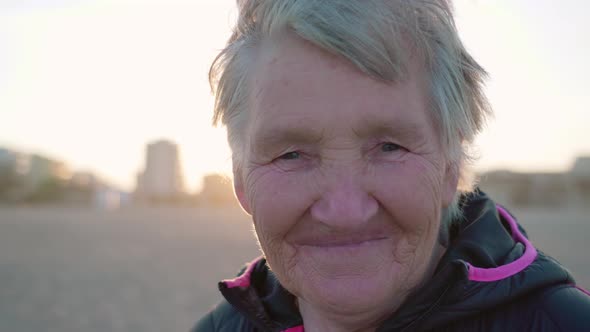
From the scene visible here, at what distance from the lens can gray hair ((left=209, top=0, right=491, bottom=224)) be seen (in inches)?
64.6

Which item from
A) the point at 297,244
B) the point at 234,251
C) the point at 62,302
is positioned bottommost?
the point at 234,251

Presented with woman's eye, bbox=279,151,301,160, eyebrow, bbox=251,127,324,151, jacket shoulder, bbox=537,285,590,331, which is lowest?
jacket shoulder, bbox=537,285,590,331

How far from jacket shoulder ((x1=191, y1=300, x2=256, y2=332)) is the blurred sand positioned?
5363mm

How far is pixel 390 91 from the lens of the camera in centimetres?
165

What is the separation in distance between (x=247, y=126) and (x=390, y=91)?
497 mm

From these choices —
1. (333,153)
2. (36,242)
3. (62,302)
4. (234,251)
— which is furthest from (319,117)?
(36,242)

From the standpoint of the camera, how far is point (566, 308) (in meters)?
1.61

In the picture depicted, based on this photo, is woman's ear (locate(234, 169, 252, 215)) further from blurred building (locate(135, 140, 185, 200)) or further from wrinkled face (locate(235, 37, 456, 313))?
blurred building (locate(135, 140, 185, 200))

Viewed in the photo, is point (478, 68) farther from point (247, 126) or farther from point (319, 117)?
point (247, 126)

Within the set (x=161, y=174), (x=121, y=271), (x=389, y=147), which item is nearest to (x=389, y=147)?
(x=389, y=147)

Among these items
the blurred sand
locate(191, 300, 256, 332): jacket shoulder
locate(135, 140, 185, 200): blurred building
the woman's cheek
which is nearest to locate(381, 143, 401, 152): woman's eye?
the woman's cheek

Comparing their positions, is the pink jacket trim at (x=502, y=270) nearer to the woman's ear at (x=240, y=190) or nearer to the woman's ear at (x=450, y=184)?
the woman's ear at (x=450, y=184)

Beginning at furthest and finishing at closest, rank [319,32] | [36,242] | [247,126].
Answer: [36,242] → [247,126] → [319,32]

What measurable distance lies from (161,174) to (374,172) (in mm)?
46765
